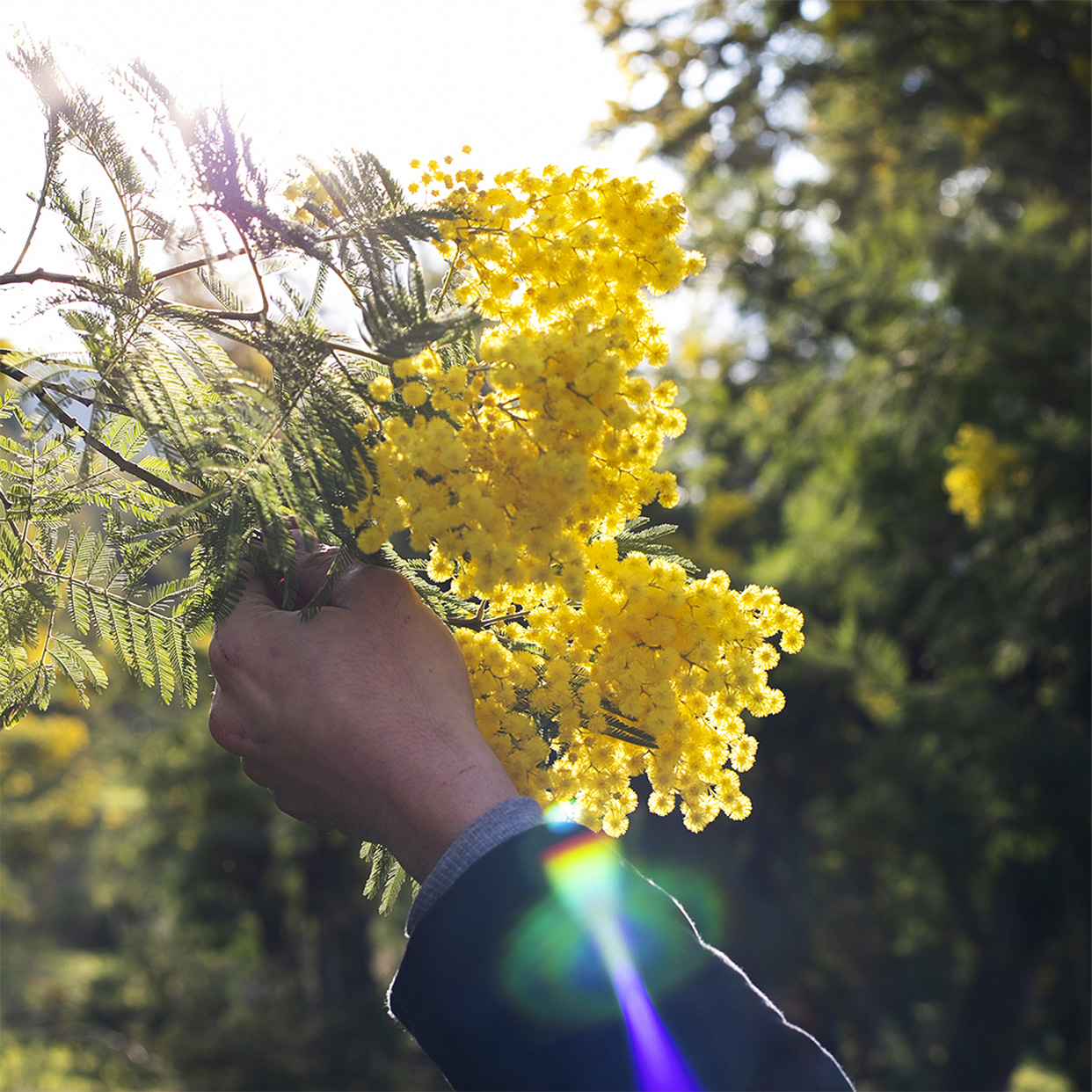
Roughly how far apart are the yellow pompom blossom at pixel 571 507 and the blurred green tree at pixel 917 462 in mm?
5152

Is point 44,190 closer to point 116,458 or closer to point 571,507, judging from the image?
point 116,458

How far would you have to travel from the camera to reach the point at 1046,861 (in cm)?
759

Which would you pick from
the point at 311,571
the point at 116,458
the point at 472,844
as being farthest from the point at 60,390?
the point at 472,844

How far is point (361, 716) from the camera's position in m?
1.30

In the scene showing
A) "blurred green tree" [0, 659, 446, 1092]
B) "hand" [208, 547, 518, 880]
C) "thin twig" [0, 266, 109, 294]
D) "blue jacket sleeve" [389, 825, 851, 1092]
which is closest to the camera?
"blue jacket sleeve" [389, 825, 851, 1092]

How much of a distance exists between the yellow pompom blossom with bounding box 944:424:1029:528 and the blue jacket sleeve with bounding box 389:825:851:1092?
609 centimetres

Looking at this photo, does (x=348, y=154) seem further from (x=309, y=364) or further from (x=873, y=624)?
(x=873, y=624)

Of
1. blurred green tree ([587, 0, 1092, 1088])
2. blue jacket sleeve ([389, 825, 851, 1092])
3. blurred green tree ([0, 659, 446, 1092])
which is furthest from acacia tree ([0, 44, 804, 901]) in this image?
blurred green tree ([0, 659, 446, 1092])

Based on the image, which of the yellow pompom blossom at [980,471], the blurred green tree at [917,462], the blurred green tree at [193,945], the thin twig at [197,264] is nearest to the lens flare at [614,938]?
the thin twig at [197,264]

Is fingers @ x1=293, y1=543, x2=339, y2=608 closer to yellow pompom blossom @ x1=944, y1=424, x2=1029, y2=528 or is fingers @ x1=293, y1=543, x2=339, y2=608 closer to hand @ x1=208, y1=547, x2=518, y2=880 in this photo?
hand @ x1=208, y1=547, x2=518, y2=880

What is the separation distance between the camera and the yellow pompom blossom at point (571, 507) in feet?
4.42

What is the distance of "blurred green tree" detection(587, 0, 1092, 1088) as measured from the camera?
6.37 meters

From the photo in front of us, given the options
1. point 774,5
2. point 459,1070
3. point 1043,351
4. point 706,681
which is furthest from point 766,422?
point 459,1070

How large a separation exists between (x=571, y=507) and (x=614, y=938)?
2.15ft
